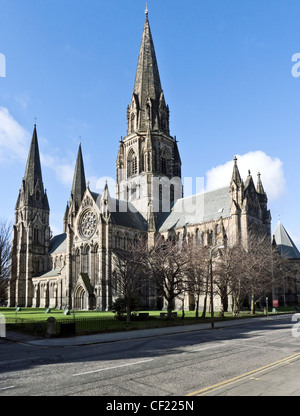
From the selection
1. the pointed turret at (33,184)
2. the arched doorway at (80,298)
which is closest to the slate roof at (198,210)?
the arched doorway at (80,298)

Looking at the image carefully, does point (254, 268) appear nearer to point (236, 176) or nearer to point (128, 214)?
point (236, 176)

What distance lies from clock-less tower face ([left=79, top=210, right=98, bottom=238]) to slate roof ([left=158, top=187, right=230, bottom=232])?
11552 millimetres

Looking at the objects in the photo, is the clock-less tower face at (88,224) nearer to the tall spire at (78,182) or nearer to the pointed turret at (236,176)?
the tall spire at (78,182)

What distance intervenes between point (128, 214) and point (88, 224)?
725 cm

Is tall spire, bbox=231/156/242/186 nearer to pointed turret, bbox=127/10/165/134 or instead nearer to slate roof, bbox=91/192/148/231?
slate roof, bbox=91/192/148/231

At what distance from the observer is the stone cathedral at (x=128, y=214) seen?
56000 millimetres

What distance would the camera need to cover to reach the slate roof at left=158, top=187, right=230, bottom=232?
2264 inches

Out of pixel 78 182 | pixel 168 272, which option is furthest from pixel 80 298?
pixel 78 182

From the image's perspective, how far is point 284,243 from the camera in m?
72.5

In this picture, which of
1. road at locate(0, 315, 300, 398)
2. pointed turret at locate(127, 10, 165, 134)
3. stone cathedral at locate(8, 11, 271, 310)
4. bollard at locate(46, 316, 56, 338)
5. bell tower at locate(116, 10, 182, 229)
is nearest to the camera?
road at locate(0, 315, 300, 398)

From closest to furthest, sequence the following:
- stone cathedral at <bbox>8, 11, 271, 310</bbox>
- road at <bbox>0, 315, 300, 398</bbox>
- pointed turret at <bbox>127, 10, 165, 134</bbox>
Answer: road at <bbox>0, 315, 300, 398</bbox>
stone cathedral at <bbox>8, 11, 271, 310</bbox>
pointed turret at <bbox>127, 10, 165, 134</bbox>

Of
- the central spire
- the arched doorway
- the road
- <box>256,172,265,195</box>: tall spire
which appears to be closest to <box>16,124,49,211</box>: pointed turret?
the central spire

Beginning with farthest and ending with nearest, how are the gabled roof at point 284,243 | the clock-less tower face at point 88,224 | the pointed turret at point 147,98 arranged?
the pointed turret at point 147,98
the gabled roof at point 284,243
the clock-less tower face at point 88,224

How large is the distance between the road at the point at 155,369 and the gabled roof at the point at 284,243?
53.0 metres
